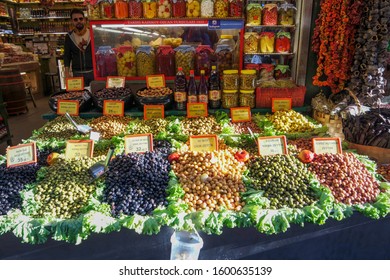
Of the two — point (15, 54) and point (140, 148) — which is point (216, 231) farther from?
point (15, 54)

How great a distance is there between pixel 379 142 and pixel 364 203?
2.23 ft

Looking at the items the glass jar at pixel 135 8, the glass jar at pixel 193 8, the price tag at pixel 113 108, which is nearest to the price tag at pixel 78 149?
the price tag at pixel 113 108

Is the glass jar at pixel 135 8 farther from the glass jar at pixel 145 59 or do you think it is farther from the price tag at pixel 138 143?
the price tag at pixel 138 143

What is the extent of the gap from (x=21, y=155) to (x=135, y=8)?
1996mm

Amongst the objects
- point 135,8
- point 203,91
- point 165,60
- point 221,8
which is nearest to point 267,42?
point 221,8

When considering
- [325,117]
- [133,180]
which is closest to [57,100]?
[133,180]

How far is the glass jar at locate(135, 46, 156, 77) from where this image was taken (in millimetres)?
3543

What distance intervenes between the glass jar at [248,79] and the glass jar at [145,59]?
100 cm

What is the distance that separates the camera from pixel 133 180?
1964 mm

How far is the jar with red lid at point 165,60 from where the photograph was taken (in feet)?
11.6

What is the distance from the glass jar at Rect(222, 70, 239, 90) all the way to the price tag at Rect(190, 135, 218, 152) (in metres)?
1.13

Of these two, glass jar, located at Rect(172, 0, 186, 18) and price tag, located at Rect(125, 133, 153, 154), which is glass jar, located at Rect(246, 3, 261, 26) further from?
price tag, located at Rect(125, 133, 153, 154)

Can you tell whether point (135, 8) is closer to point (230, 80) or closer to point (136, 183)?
point (230, 80)

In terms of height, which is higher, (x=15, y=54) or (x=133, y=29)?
(x=133, y=29)
